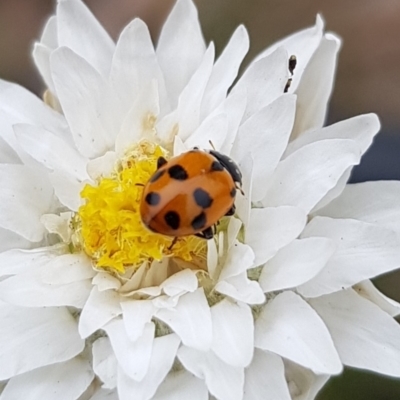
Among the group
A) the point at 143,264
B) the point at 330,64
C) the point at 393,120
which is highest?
the point at 330,64

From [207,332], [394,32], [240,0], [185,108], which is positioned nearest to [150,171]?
[185,108]

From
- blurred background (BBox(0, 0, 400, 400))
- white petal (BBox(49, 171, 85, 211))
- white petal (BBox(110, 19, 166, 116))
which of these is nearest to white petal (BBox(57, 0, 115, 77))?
white petal (BBox(110, 19, 166, 116))

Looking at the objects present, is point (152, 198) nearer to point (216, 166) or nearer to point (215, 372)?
point (216, 166)

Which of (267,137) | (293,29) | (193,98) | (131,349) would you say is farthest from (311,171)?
(293,29)

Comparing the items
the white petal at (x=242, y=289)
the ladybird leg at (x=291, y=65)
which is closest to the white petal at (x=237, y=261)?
the white petal at (x=242, y=289)

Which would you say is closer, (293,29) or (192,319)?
(192,319)

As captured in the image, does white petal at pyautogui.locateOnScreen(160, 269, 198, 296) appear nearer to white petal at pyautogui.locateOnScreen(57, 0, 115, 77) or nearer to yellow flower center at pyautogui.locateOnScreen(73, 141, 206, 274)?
yellow flower center at pyautogui.locateOnScreen(73, 141, 206, 274)

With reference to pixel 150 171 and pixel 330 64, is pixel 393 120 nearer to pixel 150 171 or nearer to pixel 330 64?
pixel 330 64
